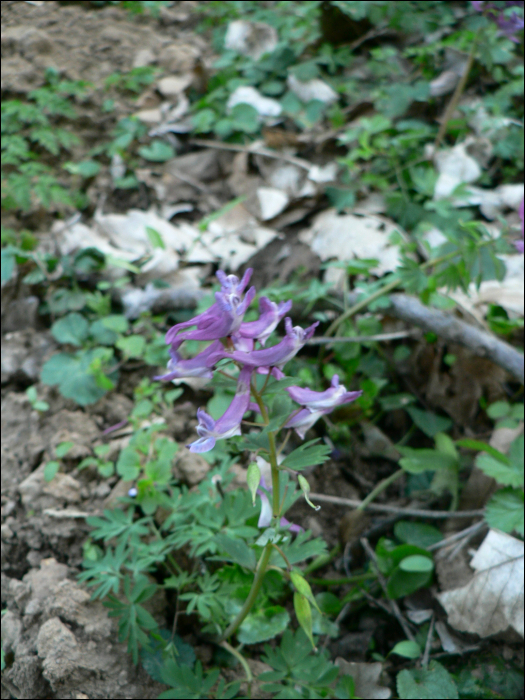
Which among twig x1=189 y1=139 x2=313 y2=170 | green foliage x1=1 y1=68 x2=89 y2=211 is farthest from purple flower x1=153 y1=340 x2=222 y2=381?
twig x1=189 y1=139 x2=313 y2=170

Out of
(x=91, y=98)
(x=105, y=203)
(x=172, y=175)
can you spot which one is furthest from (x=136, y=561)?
(x=91, y=98)

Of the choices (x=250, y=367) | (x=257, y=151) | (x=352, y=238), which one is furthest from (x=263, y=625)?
(x=257, y=151)

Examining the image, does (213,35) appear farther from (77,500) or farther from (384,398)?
(77,500)

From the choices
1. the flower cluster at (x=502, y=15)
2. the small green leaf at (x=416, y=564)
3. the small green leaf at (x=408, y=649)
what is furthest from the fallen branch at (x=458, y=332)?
the flower cluster at (x=502, y=15)

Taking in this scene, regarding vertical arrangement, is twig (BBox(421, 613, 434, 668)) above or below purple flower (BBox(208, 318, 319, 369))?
below

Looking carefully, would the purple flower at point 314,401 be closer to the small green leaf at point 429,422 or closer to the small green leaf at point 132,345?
the small green leaf at point 429,422

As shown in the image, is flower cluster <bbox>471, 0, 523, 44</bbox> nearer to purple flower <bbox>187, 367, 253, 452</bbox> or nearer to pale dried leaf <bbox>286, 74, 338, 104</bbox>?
pale dried leaf <bbox>286, 74, 338, 104</bbox>

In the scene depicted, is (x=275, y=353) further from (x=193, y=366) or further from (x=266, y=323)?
(x=193, y=366)
